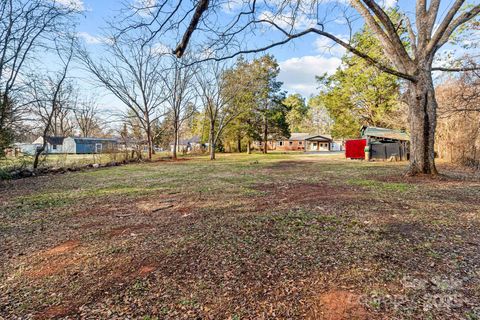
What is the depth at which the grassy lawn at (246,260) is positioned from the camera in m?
1.77

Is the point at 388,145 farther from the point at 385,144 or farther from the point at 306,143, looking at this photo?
the point at 306,143

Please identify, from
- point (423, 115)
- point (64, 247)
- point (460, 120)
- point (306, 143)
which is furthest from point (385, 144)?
point (306, 143)

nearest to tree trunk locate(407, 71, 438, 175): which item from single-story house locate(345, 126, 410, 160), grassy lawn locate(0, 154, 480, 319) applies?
grassy lawn locate(0, 154, 480, 319)

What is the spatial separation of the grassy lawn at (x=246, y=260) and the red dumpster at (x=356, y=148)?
14.4 meters

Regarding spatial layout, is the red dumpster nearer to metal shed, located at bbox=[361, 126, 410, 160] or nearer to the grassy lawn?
metal shed, located at bbox=[361, 126, 410, 160]

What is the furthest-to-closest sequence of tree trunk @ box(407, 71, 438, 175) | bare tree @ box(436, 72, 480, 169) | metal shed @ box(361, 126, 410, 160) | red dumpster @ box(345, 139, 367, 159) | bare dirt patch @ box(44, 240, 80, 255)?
red dumpster @ box(345, 139, 367, 159) → metal shed @ box(361, 126, 410, 160) → bare tree @ box(436, 72, 480, 169) → tree trunk @ box(407, 71, 438, 175) → bare dirt patch @ box(44, 240, 80, 255)

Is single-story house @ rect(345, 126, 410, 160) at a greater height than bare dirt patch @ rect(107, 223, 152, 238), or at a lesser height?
greater

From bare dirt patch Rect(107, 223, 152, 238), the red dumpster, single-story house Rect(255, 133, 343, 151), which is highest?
single-story house Rect(255, 133, 343, 151)

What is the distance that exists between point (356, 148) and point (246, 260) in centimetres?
1856

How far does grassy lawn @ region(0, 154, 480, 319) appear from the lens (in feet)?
5.82

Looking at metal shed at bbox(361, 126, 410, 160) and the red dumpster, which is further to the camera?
the red dumpster

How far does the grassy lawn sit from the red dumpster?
14.4 metres

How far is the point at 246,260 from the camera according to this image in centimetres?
245

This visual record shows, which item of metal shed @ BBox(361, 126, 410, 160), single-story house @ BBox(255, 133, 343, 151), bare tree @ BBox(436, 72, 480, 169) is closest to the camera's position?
bare tree @ BBox(436, 72, 480, 169)
